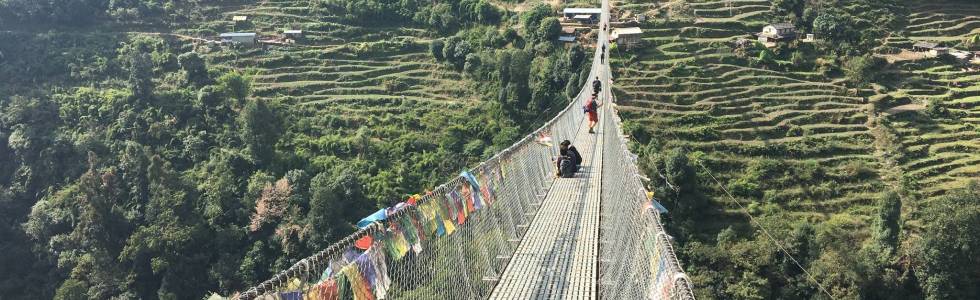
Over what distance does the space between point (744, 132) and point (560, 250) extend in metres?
12.8

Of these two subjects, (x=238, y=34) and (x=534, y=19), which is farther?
(x=238, y=34)

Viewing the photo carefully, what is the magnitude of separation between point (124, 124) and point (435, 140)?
9.86 m

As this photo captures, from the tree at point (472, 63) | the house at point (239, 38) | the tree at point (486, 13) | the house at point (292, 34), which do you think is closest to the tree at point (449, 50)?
the tree at point (472, 63)

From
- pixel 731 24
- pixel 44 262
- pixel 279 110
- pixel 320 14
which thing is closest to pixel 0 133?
pixel 44 262

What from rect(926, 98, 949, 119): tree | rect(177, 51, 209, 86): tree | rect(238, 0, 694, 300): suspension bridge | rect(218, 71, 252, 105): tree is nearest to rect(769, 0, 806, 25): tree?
rect(926, 98, 949, 119): tree

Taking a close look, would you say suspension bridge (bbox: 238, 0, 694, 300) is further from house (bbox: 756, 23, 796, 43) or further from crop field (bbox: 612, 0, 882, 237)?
house (bbox: 756, 23, 796, 43)

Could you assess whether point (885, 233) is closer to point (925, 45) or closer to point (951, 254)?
point (951, 254)

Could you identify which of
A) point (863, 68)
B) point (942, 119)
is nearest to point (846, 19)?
point (863, 68)

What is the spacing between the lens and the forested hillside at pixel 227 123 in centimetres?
1714

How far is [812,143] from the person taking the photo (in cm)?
1772

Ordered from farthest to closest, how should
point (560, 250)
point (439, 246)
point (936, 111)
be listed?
point (936, 111) → point (560, 250) → point (439, 246)

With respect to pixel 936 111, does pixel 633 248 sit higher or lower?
higher

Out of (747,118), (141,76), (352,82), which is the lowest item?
(747,118)

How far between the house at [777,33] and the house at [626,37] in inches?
158
